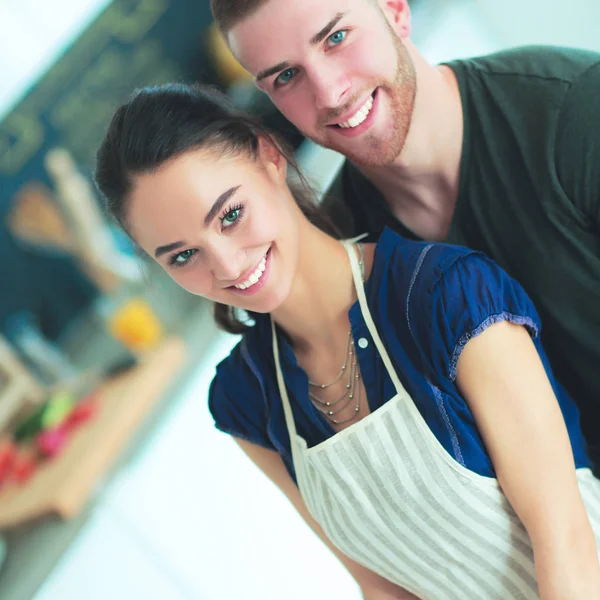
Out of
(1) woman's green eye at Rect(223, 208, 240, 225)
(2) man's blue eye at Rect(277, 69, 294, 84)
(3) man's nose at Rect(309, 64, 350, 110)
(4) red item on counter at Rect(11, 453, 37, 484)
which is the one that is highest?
(2) man's blue eye at Rect(277, 69, 294, 84)

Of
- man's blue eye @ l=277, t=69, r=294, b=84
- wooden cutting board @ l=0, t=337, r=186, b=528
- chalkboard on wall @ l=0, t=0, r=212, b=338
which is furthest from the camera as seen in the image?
chalkboard on wall @ l=0, t=0, r=212, b=338

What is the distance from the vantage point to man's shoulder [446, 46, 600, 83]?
0.96 meters

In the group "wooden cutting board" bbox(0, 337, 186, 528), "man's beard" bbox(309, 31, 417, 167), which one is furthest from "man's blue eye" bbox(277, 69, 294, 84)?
"wooden cutting board" bbox(0, 337, 186, 528)

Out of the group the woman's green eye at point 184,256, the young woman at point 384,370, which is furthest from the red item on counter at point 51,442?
the woman's green eye at point 184,256

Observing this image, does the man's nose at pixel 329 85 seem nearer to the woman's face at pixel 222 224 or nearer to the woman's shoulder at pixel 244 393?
the woman's face at pixel 222 224

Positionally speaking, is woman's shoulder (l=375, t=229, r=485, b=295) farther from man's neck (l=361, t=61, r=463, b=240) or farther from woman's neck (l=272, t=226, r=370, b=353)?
man's neck (l=361, t=61, r=463, b=240)

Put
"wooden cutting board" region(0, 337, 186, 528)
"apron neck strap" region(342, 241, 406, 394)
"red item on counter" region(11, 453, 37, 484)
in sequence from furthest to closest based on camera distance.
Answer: "red item on counter" region(11, 453, 37, 484) < "wooden cutting board" region(0, 337, 186, 528) < "apron neck strap" region(342, 241, 406, 394)

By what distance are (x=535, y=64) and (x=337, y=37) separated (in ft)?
1.02

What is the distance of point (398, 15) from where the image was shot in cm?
111

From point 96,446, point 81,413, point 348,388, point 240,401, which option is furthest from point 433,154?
point 81,413

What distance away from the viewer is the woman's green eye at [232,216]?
88cm

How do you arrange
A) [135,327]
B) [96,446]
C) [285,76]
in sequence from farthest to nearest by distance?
1. [135,327]
2. [96,446]
3. [285,76]

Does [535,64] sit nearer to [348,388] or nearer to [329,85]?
[329,85]

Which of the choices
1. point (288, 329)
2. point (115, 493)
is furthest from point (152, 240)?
point (115, 493)
